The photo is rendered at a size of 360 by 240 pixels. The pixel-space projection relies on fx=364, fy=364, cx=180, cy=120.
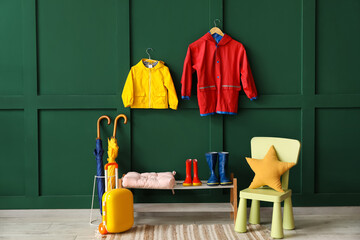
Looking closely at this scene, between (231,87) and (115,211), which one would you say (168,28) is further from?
(115,211)

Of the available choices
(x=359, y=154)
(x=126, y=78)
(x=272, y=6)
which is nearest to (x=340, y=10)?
(x=272, y=6)

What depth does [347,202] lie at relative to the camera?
11.2 ft

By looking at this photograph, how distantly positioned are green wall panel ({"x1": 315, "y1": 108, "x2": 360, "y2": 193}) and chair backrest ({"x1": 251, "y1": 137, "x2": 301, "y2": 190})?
55 cm

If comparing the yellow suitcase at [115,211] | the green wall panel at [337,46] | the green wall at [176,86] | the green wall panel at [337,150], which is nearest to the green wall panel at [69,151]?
the green wall at [176,86]

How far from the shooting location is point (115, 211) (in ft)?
9.27

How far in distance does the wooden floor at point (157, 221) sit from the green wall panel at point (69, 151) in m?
0.24

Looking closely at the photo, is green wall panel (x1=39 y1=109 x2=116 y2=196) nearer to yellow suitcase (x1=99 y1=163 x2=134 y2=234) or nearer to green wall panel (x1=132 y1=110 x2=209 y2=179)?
green wall panel (x1=132 y1=110 x2=209 y2=179)

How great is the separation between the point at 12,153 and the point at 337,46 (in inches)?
126

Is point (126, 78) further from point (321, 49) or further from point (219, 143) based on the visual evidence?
point (321, 49)

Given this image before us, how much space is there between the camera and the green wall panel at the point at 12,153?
3375mm

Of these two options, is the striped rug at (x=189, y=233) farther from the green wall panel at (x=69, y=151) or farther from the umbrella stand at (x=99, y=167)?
the green wall panel at (x=69, y=151)

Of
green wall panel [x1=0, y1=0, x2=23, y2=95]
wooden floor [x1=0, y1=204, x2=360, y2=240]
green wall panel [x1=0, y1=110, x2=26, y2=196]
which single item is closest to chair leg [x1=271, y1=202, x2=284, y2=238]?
wooden floor [x1=0, y1=204, x2=360, y2=240]

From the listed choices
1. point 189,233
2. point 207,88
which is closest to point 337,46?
point 207,88

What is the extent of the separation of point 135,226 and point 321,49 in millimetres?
2324
